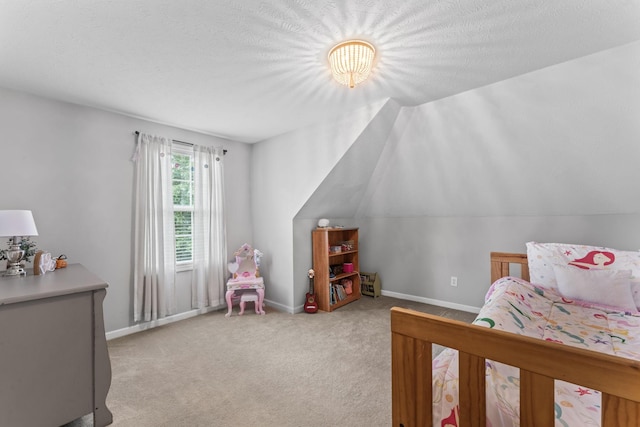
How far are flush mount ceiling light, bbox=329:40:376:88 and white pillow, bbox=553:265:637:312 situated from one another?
2.24m

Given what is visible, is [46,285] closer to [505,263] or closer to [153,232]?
[153,232]

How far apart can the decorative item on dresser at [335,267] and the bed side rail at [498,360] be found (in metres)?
2.45

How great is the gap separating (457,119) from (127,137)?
326 cm

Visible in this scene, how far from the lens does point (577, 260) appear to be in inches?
94.2

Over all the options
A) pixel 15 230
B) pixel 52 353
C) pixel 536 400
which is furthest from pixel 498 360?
pixel 15 230

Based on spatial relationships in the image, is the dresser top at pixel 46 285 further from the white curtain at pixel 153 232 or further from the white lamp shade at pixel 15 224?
the white curtain at pixel 153 232

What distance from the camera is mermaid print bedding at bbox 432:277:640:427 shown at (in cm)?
96

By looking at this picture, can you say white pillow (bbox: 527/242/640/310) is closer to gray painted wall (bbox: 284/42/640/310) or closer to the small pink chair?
gray painted wall (bbox: 284/42/640/310)

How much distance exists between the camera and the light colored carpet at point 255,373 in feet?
5.55

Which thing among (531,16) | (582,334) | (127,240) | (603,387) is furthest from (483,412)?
(127,240)

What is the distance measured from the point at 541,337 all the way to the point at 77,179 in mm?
3733

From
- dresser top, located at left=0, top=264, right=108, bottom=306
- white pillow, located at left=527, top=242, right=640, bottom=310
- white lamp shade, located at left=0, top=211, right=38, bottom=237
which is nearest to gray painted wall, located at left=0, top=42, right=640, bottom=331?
white pillow, located at left=527, top=242, right=640, bottom=310

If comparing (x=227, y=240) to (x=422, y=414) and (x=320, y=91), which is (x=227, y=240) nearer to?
(x=320, y=91)

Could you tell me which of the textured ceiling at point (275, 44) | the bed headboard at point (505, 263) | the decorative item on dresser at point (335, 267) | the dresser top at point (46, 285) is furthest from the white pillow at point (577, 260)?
the dresser top at point (46, 285)
